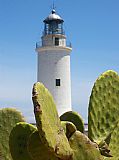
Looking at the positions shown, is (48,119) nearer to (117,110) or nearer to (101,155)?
(101,155)

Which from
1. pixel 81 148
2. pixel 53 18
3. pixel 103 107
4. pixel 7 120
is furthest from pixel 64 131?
pixel 53 18

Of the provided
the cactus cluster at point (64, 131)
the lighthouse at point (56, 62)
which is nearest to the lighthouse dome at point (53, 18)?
the lighthouse at point (56, 62)

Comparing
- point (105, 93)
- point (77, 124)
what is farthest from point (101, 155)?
point (77, 124)

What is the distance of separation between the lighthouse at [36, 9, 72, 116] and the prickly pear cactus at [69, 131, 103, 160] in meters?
14.6

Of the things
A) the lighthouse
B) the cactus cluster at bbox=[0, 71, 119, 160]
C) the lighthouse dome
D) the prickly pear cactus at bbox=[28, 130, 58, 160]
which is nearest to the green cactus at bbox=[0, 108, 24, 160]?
the cactus cluster at bbox=[0, 71, 119, 160]

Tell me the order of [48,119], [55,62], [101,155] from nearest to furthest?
[48,119] → [101,155] → [55,62]

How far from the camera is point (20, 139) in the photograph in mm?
2260

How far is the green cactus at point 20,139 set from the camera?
2.26m

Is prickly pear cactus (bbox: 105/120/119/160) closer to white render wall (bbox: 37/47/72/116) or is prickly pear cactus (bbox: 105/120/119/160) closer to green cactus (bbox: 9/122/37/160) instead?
green cactus (bbox: 9/122/37/160)

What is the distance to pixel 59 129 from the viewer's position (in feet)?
5.76

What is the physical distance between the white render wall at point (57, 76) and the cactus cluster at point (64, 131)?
13.7m

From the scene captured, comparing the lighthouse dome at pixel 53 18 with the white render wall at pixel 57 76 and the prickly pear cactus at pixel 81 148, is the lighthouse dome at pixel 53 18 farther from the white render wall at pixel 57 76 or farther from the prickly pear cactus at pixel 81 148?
the prickly pear cactus at pixel 81 148

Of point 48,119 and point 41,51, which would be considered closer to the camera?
point 48,119

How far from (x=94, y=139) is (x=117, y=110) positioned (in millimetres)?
295
